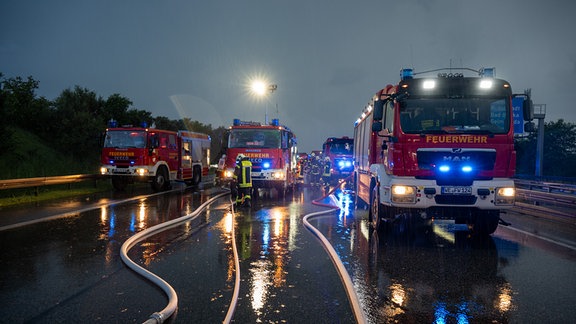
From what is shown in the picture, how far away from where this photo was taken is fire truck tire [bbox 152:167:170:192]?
17961 mm

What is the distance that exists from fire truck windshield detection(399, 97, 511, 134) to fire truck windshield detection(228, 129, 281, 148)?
8638 mm

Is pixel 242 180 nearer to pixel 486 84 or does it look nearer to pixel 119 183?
pixel 486 84

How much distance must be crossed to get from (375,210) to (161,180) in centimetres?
1201

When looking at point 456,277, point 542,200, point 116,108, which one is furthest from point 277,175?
point 116,108

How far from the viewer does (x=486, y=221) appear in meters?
8.26

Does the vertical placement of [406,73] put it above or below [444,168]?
above

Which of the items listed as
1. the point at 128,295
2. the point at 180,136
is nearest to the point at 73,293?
the point at 128,295

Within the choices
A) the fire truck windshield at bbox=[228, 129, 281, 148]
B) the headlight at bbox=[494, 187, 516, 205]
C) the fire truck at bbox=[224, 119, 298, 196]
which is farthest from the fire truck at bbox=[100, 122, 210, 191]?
the headlight at bbox=[494, 187, 516, 205]

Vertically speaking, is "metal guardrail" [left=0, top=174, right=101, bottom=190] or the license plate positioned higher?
the license plate

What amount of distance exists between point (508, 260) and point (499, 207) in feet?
4.40

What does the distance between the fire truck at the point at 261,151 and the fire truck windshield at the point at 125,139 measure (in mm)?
3854

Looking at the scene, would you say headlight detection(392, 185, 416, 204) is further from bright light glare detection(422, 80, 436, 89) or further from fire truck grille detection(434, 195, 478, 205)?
bright light glare detection(422, 80, 436, 89)

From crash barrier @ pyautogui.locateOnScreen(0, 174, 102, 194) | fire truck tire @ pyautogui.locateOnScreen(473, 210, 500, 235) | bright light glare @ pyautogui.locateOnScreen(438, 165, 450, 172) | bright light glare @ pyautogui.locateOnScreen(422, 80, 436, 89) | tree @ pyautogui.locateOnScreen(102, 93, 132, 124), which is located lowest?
fire truck tire @ pyautogui.locateOnScreen(473, 210, 500, 235)

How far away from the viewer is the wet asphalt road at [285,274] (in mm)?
4074
